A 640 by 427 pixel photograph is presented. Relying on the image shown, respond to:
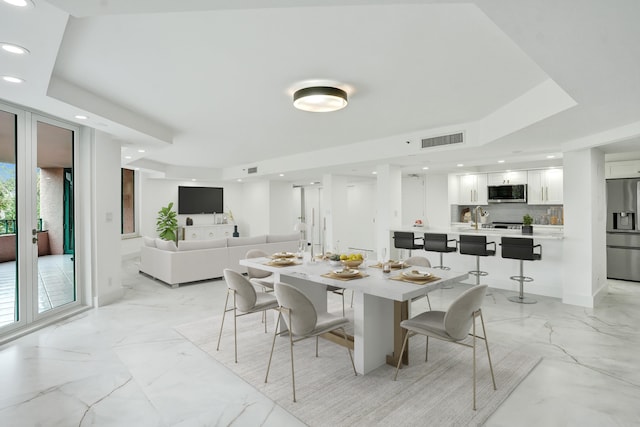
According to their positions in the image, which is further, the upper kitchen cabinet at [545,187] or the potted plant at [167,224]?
the potted plant at [167,224]

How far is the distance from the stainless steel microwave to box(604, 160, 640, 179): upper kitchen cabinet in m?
1.49

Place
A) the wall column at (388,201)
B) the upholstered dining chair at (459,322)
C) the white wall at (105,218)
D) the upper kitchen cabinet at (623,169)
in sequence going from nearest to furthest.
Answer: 1. the upholstered dining chair at (459,322)
2. the white wall at (105,218)
3. the upper kitchen cabinet at (623,169)
4. the wall column at (388,201)

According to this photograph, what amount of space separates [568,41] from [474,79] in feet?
4.55

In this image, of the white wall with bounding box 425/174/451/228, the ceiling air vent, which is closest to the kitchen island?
the ceiling air vent

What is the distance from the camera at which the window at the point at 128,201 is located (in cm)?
924

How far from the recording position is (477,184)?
8.36 m

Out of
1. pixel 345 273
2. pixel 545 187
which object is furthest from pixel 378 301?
pixel 545 187

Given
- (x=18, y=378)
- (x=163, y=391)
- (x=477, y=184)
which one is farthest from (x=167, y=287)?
(x=477, y=184)

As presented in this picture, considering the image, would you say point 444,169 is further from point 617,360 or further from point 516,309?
point 617,360

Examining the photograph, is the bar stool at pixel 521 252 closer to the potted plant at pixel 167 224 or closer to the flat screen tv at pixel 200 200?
the potted plant at pixel 167 224

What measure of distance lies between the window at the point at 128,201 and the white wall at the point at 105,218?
15.1 ft

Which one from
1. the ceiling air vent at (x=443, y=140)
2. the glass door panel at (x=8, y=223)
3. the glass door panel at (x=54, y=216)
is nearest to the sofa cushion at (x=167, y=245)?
the glass door panel at (x=54, y=216)

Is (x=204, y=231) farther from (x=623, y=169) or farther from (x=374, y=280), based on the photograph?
(x=623, y=169)

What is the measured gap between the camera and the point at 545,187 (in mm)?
7410
